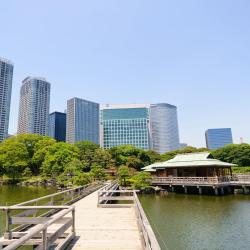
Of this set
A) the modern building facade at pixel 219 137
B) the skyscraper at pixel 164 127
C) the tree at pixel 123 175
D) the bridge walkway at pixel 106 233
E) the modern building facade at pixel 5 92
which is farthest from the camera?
the modern building facade at pixel 219 137

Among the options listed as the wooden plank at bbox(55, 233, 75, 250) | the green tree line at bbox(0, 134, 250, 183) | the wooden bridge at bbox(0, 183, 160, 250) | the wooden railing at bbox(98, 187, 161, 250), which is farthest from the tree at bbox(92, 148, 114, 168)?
the wooden plank at bbox(55, 233, 75, 250)

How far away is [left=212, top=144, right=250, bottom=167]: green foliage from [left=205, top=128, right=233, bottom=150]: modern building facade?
465 ft

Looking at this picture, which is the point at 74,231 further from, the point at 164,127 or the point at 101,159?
the point at 164,127

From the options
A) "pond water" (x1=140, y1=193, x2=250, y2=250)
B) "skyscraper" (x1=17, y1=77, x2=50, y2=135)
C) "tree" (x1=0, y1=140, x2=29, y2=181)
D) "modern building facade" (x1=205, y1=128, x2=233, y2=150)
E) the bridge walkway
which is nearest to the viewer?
the bridge walkway

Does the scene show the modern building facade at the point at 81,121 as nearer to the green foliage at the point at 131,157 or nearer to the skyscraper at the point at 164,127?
the skyscraper at the point at 164,127

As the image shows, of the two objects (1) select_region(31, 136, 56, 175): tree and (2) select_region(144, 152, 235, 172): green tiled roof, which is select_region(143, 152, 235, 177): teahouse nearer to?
(2) select_region(144, 152, 235, 172): green tiled roof

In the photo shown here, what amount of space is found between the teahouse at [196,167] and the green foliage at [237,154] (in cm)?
2389

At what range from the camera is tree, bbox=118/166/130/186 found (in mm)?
30416

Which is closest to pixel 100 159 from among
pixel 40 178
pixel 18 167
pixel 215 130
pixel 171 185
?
pixel 40 178

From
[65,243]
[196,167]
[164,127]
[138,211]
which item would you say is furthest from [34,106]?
[65,243]

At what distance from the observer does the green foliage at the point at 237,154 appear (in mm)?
52375

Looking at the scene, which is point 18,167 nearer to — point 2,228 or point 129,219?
point 2,228

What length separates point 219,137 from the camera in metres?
190

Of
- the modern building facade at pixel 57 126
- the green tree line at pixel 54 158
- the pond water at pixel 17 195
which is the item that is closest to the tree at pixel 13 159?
the green tree line at pixel 54 158
